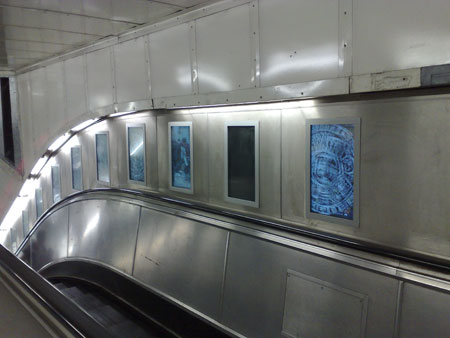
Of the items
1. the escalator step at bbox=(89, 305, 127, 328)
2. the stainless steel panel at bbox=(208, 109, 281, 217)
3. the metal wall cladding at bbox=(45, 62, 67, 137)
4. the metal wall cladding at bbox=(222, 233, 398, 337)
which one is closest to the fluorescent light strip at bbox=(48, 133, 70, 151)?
the metal wall cladding at bbox=(45, 62, 67, 137)

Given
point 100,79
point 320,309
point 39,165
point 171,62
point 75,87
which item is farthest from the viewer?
point 39,165

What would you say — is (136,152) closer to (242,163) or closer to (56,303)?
(242,163)

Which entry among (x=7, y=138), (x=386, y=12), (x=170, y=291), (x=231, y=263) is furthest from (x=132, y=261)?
(x=7, y=138)

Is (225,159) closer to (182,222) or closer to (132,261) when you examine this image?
(182,222)

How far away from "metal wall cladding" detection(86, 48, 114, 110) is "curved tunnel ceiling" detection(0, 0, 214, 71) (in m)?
0.27

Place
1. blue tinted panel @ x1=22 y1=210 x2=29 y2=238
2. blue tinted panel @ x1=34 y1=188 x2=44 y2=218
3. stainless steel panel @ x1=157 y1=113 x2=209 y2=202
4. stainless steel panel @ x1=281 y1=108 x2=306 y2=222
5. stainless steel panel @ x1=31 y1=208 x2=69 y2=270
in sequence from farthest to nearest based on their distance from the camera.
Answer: blue tinted panel @ x1=22 y1=210 x2=29 y2=238, blue tinted panel @ x1=34 y1=188 x2=44 y2=218, stainless steel panel @ x1=31 y1=208 x2=69 y2=270, stainless steel panel @ x1=157 y1=113 x2=209 y2=202, stainless steel panel @ x1=281 y1=108 x2=306 y2=222

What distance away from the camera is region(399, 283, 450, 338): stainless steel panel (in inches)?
90.5

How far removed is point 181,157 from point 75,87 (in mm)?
3191

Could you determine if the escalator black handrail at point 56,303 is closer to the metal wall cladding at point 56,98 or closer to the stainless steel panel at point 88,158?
the stainless steel panel at point 88,158

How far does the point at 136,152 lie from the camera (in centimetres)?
527

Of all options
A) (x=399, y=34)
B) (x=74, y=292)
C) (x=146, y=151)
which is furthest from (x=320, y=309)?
(x=74, y=292)

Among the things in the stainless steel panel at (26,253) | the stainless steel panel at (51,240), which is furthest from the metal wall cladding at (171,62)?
the stainless steel panel at (26,253)

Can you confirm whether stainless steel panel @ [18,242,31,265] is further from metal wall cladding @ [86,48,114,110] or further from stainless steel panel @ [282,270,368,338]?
stainless steel panel @ [282,270,368,338]

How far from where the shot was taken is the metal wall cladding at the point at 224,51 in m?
3.51
